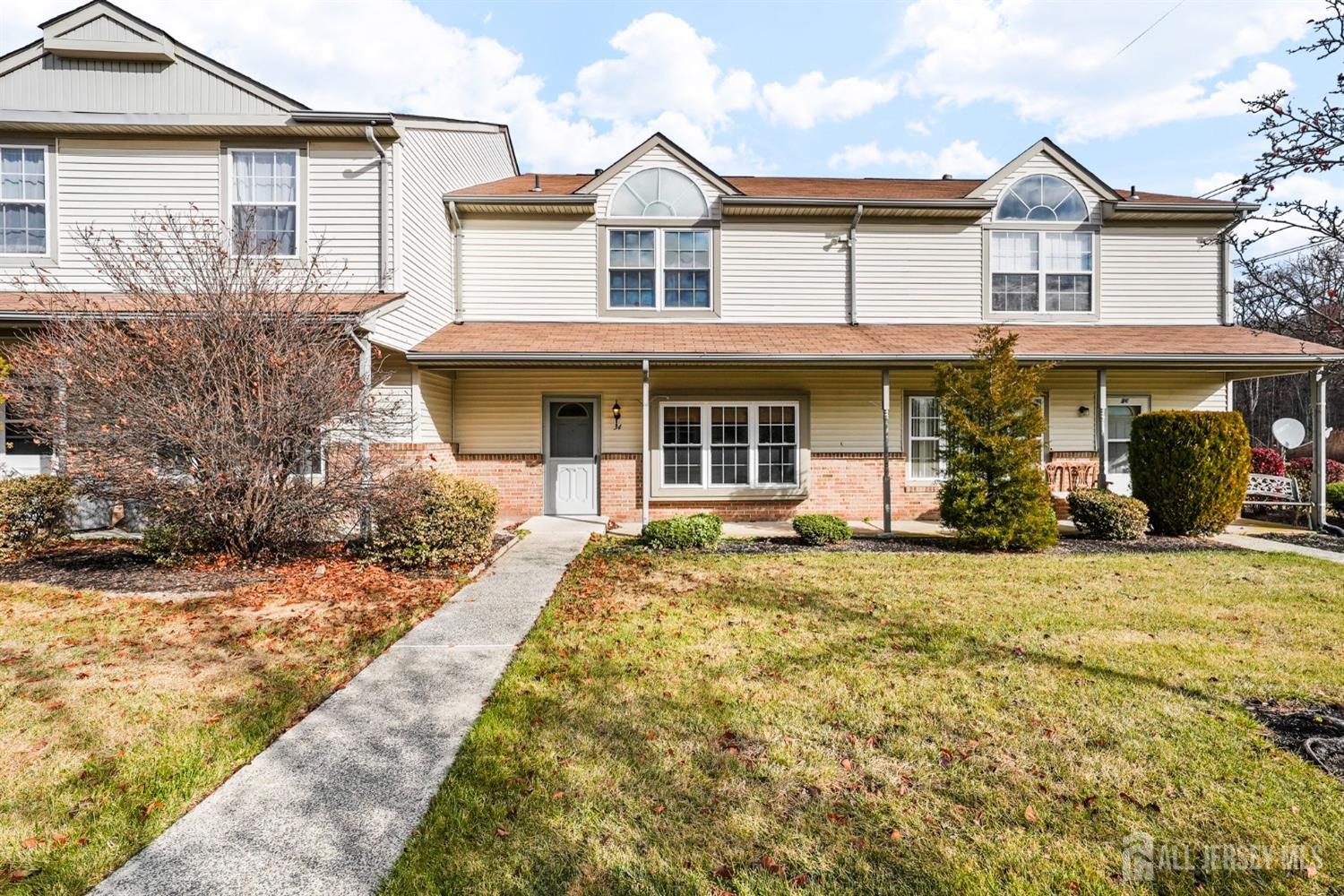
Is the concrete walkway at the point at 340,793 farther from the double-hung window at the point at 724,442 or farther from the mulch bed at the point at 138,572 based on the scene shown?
the double-hung window at the point at 724,442

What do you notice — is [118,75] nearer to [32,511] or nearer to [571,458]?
[32,511]

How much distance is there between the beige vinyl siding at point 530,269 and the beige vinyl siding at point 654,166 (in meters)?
0.60

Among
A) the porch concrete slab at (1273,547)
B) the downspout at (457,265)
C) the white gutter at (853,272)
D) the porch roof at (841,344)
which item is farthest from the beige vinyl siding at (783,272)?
the porch concrete slab at (1273,547)

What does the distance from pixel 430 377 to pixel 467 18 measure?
7606 mm

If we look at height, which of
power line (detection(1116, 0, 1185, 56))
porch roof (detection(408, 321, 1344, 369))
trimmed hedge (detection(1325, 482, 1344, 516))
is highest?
power line (detection(1116, 0, 1185, 56))

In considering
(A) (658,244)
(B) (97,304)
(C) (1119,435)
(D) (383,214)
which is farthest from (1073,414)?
(B) (97,304)

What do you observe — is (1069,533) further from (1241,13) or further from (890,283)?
(1241,13)

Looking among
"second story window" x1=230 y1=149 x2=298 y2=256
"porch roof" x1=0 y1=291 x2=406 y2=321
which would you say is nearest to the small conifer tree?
"porch roof" x1=0 y1=291 x2=406 y2=321

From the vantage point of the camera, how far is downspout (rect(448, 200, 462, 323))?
11.7m

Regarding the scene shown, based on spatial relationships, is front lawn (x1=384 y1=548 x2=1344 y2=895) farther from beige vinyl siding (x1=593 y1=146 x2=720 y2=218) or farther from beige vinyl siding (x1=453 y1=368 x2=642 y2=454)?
beige vinyl siding (x1=593 y1=146 x2=720 y2=218)

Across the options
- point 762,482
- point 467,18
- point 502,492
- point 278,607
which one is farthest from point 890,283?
point 278,607

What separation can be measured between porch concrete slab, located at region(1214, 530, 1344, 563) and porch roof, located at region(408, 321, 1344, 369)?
2907 mm

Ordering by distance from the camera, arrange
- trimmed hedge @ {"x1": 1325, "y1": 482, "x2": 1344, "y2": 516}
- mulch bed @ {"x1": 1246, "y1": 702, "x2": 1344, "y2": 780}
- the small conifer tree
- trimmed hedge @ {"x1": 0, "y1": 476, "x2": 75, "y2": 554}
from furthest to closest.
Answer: trimmed hedge @ {"x1": 1325, "y1": 482, "x2": 1344, "y2": 516} < the small conifer tree < trimmed hedge @ {"x1": 0, "y1": 476, "x2": 75, "y2": 554} < mulch bed @ {"x1": 1246, "y1": 702, "x2": 1344, "y2": 780}

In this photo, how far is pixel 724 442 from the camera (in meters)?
11.7
